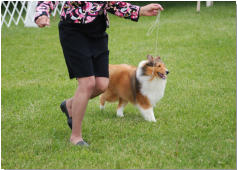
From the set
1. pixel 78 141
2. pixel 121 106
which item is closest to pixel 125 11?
pixel 78 141

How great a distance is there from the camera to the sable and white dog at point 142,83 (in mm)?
4352

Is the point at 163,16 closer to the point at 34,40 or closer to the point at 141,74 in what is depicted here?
the point at 34,40

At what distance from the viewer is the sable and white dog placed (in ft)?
14.3

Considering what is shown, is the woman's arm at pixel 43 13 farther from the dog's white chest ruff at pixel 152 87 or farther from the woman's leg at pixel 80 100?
the dog's white chest ruff at pixel 152 87

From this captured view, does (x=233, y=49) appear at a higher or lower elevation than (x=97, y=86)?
lower

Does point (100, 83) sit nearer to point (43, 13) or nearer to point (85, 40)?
point (85, 40)

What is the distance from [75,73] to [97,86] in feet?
0.93

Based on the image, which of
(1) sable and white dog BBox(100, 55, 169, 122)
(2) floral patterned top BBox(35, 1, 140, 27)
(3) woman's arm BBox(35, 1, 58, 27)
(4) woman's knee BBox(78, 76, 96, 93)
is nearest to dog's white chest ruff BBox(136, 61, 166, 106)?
(1) sable and white dog BBox(100, 55, 169, 122)

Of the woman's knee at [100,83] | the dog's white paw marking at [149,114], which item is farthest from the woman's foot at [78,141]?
the dog's white paw marking at [149,114]

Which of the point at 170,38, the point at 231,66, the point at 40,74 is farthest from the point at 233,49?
the point at 40,74

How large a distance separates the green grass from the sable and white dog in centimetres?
24

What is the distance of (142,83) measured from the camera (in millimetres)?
4387

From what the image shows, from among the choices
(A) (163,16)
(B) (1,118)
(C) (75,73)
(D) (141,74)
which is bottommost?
(A) (163,16)

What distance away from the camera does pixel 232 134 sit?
385 cm
